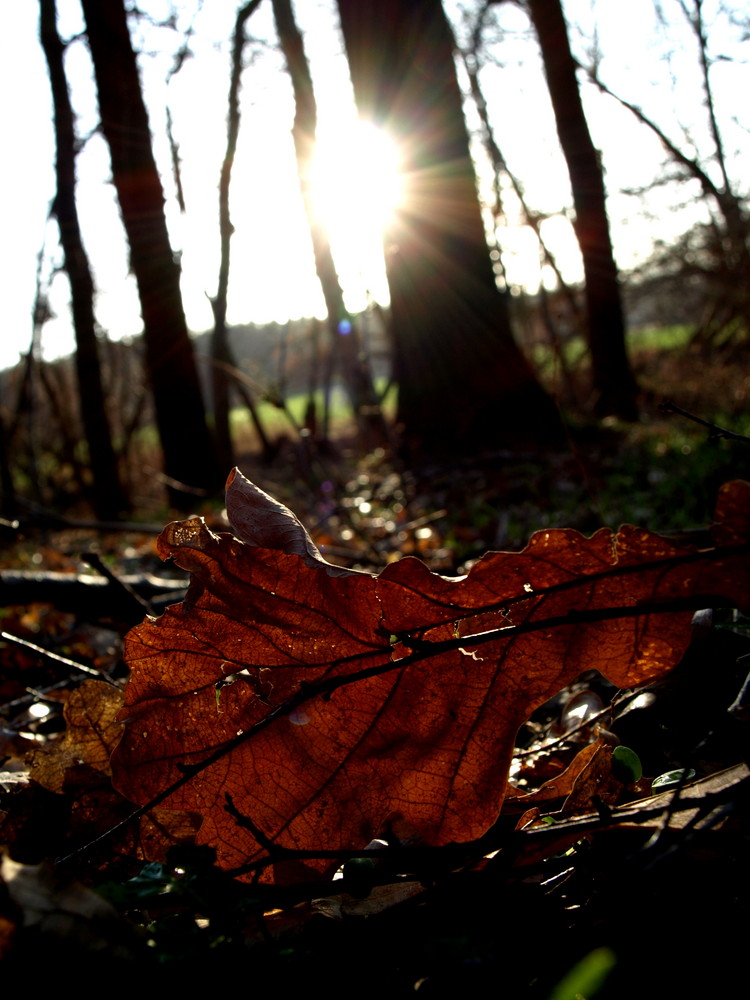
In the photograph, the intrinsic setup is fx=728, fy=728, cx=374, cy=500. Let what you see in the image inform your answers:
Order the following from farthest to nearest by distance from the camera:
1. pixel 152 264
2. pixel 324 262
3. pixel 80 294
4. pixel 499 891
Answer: pixel 152 264 → pixel 80 294 → pixel 324 262 → pixel 499 891

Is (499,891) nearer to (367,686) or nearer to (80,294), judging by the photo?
(367,686)

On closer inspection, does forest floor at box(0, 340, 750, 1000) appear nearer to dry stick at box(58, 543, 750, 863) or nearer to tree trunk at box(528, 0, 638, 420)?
dry stick at box(58, 543, 750, 863)

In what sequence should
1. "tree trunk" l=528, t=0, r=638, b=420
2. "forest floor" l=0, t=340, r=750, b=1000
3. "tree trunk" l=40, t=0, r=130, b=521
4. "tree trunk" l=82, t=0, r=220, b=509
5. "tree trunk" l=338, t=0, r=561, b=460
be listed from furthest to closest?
1. "tree trunk" l=82, t=0, r=220, b=509
2. "tree trunk" l=528, t=0, r=638, b=420
3. "tree trunk" l=40, t=0, r=130, b=521
4. "tree trunk" l=338, t=0, r=561, b=460
5. "forest floor" l=0, t=340, r=750, b=1000

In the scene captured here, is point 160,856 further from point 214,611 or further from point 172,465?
point 172,465

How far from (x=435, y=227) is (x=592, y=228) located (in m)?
3.57

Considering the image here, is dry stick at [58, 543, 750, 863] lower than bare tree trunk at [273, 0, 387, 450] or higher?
lower

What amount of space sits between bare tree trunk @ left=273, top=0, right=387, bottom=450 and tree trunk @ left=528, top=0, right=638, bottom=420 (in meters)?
3.16

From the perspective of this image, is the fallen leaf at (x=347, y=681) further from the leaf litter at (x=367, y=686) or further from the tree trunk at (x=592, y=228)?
the tree trunk at (x=592, y=228)

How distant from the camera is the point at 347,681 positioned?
0.90m

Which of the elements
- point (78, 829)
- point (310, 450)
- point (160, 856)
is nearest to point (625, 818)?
point (160, 856)

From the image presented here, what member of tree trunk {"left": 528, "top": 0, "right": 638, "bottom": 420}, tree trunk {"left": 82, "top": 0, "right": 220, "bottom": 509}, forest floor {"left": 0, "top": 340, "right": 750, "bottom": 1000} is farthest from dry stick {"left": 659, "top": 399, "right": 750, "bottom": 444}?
tree trunk {"left": 528, "top": 0, "right": 638, "bottom": 420}

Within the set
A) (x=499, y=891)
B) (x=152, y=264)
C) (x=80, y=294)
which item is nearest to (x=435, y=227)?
(x=152, y=264)

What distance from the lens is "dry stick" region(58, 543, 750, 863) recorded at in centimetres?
84

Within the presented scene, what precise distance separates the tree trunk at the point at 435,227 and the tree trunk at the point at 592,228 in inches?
91.9
